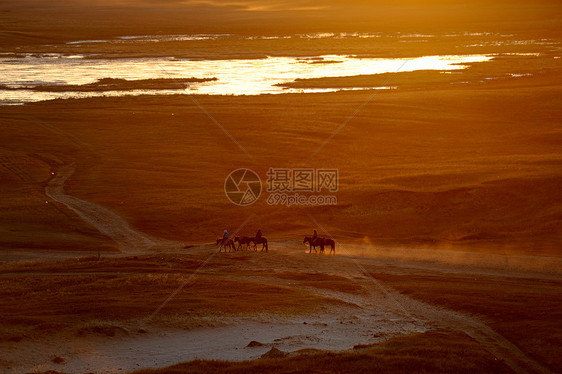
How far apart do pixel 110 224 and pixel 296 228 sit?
10.9m

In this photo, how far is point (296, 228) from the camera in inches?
1735

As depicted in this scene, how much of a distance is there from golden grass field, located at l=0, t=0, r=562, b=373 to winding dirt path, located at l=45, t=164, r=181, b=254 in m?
0.21

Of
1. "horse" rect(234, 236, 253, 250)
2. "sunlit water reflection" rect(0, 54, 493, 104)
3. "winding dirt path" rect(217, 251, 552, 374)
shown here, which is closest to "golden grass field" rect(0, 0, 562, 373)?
"winding dirt path" rect(217, 251, 552, 374)

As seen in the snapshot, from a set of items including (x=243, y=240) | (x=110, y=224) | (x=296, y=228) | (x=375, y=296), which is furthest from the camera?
(x=110, y=224)

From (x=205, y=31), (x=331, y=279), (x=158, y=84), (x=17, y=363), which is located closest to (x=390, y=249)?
(x=331, y=279)

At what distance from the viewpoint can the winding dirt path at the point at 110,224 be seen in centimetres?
4034

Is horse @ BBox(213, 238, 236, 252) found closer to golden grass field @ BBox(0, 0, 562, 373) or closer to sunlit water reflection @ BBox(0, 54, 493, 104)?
golden grass field @ BBox(0, 0, 562, 373)

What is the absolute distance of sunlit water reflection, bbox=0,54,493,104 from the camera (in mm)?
96062

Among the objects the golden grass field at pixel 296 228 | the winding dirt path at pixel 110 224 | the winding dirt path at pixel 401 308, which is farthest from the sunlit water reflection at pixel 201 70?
the winding dirt path at pixel 401 308

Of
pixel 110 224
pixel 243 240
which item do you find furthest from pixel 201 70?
pixel 243 240

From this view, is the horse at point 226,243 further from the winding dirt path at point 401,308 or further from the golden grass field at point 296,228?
the winding dirt path at point 401,308

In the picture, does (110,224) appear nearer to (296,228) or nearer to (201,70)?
(296,228)

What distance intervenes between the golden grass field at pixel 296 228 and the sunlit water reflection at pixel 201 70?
6.19 m

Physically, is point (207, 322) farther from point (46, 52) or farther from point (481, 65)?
point (46, 52)
